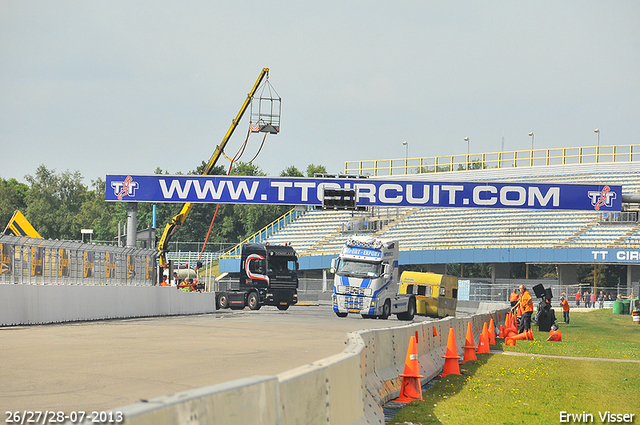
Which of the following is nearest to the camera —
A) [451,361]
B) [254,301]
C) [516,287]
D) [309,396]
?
[309,396]

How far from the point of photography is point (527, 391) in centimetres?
1188

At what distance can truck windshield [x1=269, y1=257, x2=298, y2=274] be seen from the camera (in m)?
40.1

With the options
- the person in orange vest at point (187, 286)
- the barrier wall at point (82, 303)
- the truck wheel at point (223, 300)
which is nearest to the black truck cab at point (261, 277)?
the truck wheel at point (223, 300)

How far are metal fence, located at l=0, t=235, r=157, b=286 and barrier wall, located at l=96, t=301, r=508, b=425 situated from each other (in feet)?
44.6

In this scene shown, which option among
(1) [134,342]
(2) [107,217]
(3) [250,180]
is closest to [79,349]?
(1) [134,342]

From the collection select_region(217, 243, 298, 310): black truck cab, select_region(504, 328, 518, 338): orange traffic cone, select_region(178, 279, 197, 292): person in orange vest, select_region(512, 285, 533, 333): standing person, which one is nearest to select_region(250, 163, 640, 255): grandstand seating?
select_region(217, 243, 298, 310): black truck cab

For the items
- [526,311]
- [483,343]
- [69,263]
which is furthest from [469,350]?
[69,263]

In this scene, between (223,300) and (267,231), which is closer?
(223,300)

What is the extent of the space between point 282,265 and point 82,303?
1655cm

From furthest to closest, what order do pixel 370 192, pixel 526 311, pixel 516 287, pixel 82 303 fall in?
1. pixel 516 287
2. pixel 370 192
3. pixel 526 311
4. pixel 82 303

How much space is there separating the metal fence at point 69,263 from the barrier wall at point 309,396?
535 inches

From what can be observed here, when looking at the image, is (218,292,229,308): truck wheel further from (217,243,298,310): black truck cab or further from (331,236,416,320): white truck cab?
(331,236,416,320): white truck cab

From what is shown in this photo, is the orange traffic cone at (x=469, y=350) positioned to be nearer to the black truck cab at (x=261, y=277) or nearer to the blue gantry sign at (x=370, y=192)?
the blue gantry sign at (x=370, y=192)

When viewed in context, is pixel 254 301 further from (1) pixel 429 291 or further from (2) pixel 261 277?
(1) pixel 429 291
